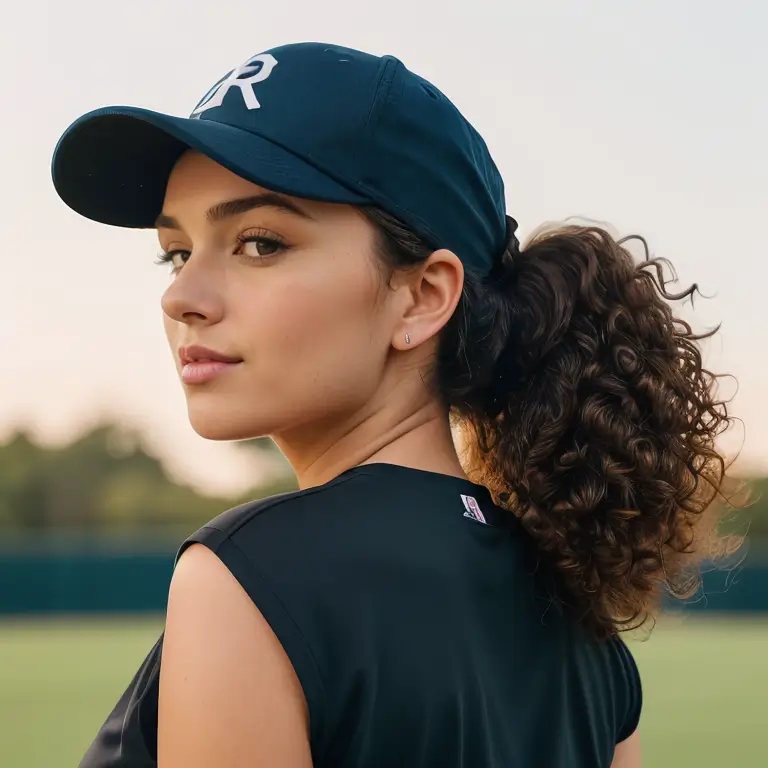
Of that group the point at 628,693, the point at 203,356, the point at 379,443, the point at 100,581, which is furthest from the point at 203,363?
the point at 100,581

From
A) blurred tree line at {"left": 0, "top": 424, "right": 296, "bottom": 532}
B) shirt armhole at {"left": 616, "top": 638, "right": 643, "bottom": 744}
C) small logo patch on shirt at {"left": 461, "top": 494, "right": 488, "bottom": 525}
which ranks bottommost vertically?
blurred tree line at {"left": 0, "top": 424, "right": 296, "bottom": 532}

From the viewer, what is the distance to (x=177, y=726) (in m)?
1.10

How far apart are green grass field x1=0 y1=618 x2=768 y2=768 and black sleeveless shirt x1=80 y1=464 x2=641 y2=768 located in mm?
1994

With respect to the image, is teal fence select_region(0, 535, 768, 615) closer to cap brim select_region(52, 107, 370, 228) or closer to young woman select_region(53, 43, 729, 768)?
cap brim select_region(52, 107, 370, 228)

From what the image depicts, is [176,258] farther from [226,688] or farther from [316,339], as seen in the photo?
[226,688]

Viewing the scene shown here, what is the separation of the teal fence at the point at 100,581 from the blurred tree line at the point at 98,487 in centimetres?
1028

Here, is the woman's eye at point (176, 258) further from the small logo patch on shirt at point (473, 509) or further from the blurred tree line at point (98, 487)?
the blurred tree line at point (98, 487)

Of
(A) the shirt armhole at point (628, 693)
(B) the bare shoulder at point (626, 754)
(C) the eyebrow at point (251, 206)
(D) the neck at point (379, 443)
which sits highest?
(C) the eyebrow at point (251, 206)

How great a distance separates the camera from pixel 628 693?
1.63m

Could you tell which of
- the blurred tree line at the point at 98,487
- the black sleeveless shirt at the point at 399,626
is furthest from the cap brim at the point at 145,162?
the blurred tree line at the point at 98,487

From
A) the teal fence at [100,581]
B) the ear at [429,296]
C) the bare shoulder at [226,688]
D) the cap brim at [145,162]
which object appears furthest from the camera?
the teal fence at [100,581]

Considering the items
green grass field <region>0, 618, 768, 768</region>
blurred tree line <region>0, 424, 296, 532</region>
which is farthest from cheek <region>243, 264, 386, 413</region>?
blurred tree line <region>0, 424, 296, 532</region>

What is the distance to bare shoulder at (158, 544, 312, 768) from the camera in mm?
1085

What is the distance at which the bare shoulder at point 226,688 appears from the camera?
108 centimetres
